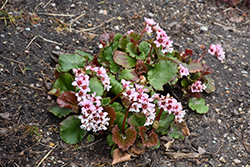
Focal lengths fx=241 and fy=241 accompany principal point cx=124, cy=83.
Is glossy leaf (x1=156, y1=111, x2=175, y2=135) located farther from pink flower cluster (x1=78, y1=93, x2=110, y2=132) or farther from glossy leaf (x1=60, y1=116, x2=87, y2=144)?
glossy leaf (x1=60, y1=116, x2=87, y2=144)

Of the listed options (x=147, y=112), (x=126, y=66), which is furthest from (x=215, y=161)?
(x=126, y=66)

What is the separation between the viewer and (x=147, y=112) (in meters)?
2.13

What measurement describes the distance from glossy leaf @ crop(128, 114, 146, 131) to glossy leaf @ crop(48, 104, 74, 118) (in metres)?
0.60

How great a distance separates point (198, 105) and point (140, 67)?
811 mm

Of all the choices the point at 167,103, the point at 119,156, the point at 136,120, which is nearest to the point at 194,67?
the point at 167,103

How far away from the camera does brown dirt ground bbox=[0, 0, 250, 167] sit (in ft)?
7.16

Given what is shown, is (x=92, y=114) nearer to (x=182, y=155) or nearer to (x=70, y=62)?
(x=70, y=62)

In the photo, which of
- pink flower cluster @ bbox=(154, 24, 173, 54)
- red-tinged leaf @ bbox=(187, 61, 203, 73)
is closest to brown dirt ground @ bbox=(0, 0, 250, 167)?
red-tinged leaf @ bbox=(187, 61, 203, 73)

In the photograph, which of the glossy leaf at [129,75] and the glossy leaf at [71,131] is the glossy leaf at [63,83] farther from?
the glossy leaf at [129,75]

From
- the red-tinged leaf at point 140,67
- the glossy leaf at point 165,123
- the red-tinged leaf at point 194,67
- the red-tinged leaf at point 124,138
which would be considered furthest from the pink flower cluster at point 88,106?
the red-tinged leaf at point 194,67

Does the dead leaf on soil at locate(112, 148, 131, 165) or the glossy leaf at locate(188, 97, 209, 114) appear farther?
the glossy leaf at locate(188, 97, 209, 114)

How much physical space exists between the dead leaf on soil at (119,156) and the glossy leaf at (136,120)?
0.84ft

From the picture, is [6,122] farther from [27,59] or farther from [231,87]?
Result: [231,87]

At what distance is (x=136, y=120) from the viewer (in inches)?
90.4
